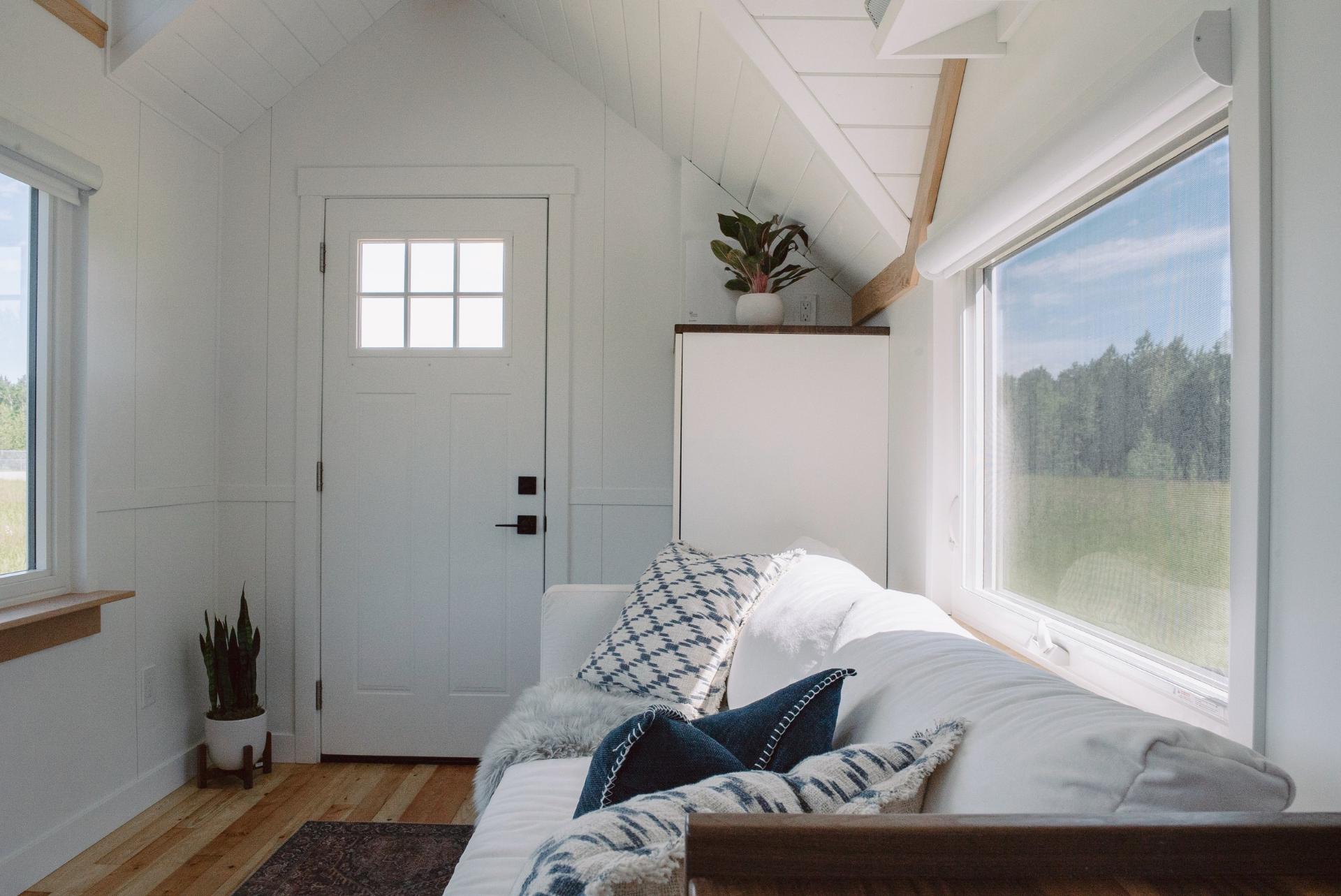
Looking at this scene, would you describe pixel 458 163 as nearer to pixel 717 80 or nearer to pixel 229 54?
pixel 229 54

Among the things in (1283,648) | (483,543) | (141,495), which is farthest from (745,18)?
(141,495)

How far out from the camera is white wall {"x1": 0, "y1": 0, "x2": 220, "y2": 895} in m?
2.29

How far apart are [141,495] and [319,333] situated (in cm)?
86

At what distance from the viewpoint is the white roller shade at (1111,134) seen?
1005 millimetres

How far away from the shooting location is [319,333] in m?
3.30

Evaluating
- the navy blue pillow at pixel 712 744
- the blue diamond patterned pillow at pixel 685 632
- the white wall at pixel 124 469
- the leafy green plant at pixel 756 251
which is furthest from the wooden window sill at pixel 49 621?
the leafy green plant at pixel 756 251

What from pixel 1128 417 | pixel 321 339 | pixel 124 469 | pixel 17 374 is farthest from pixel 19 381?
pixel 1128 417

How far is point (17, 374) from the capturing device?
7.85ft

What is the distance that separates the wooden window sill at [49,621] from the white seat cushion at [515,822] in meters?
1.44

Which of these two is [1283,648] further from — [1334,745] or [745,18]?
[745,18]

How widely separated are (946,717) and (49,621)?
244 centimetres

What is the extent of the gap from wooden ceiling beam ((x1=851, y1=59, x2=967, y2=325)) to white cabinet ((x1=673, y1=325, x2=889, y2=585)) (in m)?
0.20

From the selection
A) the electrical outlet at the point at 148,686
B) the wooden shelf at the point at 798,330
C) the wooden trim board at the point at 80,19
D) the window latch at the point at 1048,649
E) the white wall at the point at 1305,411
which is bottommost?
the electrical outlet at the point at 148,686

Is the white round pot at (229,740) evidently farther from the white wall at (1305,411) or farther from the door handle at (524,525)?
the white wall at (1305,411)
